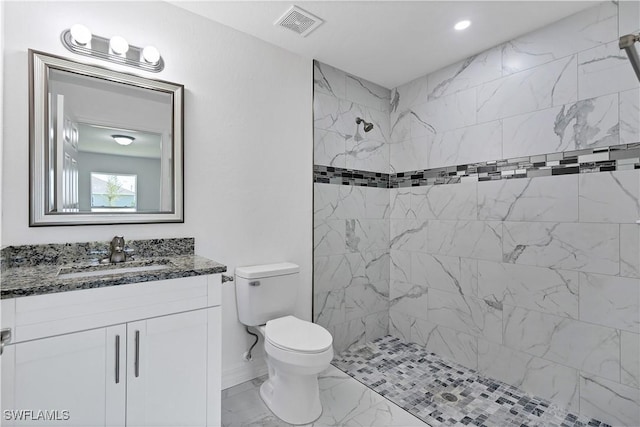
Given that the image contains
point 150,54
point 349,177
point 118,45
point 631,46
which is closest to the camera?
point 631,46

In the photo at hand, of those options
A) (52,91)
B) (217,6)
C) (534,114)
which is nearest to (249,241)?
(52,91)

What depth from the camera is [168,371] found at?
1.39 meters

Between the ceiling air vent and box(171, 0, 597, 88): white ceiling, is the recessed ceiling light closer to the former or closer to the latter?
box(171, 0, 597, 88): white ceiling

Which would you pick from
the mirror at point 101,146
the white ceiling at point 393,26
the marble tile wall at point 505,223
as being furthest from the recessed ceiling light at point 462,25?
the mirror at point 101,146

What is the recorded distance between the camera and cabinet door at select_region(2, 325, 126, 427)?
1.10m

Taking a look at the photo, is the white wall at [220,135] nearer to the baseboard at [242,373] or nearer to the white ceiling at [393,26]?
the baseboard at [242,373]

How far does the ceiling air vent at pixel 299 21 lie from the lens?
1.93m

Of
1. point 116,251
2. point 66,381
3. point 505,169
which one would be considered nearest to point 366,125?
point 505,169

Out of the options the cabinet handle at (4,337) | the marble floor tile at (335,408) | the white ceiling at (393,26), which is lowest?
the marble floor tile at (335,408)

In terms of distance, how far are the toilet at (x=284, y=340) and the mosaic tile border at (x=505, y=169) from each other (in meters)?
0.92

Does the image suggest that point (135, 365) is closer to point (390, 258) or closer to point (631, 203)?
point (390, 258)

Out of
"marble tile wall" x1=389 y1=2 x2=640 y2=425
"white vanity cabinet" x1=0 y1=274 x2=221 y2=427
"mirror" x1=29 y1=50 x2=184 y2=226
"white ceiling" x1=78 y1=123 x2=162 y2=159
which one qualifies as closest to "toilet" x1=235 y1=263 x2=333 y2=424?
"white vanity cabinet" x1=0 y1=274 x2=221 y2=427

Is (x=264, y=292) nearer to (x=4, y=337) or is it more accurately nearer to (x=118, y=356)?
(x=118, y=356)

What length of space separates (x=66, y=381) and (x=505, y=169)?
267 centimetres
